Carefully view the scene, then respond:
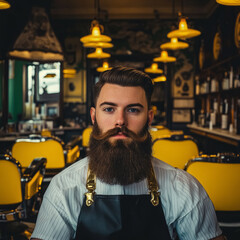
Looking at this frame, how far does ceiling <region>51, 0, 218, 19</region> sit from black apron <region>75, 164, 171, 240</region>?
285 inches

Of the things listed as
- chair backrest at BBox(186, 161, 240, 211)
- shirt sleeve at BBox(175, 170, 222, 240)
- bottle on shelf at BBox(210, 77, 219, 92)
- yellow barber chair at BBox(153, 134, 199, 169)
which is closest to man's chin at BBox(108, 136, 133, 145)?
shirt sleeve at BBox(175, 170, 222, 240)

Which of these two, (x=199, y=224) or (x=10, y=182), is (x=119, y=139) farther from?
(x=10, y=182)

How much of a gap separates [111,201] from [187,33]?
137 inches

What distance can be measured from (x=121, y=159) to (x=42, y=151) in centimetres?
221

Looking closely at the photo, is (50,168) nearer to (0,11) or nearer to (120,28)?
(0,11)

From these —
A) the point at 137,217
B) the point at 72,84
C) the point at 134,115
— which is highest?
the point at 72,84

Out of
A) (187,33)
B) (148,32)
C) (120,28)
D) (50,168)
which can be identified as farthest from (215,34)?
(50,168)

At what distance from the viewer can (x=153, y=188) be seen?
127 cm

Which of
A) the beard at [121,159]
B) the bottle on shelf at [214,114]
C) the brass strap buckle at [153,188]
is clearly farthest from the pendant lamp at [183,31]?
the brass strap buckle at [153,188]

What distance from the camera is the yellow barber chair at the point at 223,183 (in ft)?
6.46

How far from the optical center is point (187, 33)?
13.9 ft

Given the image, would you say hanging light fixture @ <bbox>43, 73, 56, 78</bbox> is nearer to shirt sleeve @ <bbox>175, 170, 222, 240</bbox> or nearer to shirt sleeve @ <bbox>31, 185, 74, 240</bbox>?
shirt sleeve @ <bbox>31, 185, 74, 240</bbox>

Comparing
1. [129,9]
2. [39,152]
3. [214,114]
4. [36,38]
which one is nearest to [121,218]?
[39,152]

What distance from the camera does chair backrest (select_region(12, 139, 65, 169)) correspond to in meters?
3.29
